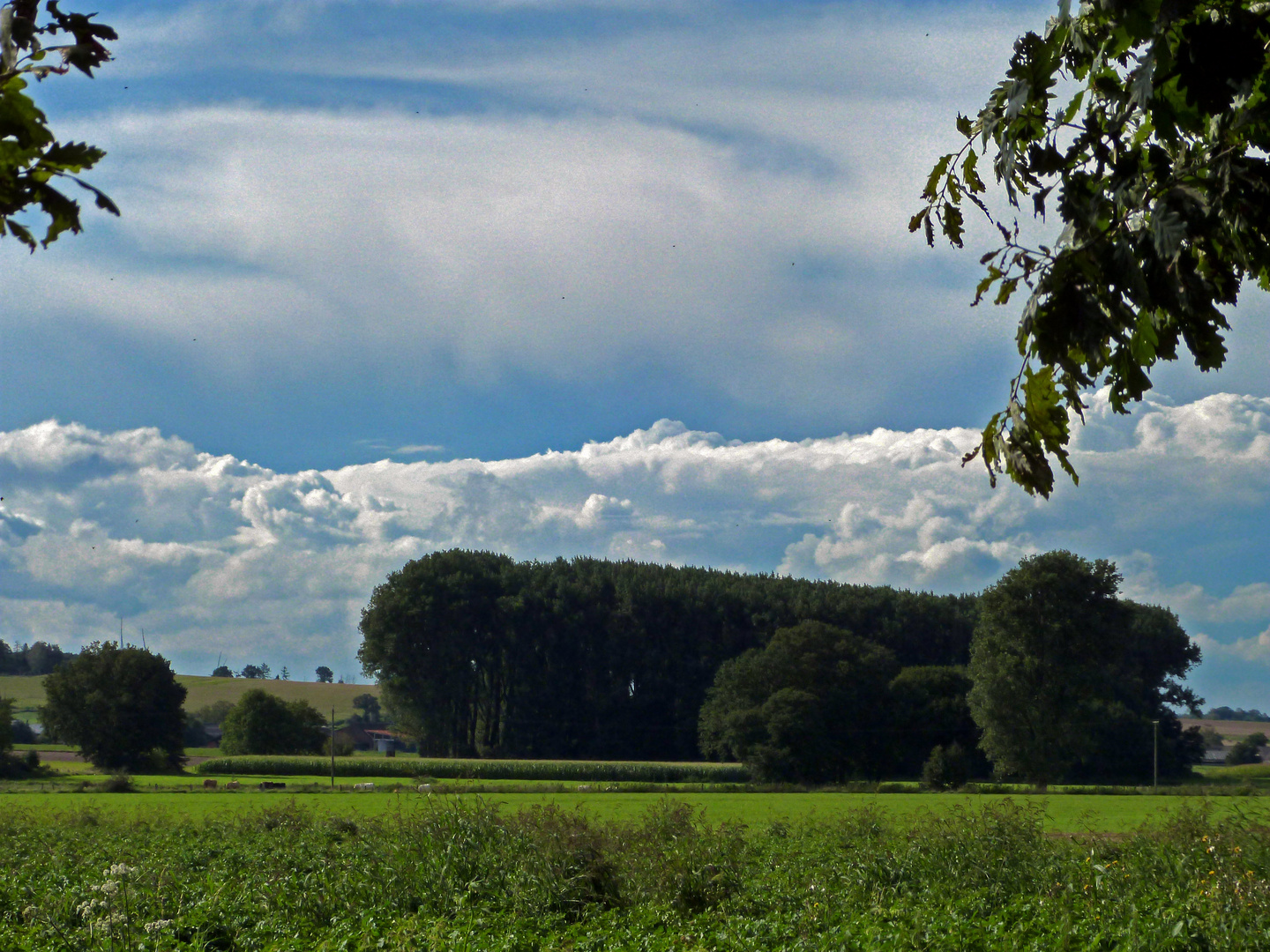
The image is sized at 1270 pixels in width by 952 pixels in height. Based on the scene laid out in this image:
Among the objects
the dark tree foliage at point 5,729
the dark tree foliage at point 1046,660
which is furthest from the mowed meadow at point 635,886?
the dark tree foliage at point 5,729

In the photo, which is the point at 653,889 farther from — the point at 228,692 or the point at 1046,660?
the point at 228,692

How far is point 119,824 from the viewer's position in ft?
76.6

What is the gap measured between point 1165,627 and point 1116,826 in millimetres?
58689

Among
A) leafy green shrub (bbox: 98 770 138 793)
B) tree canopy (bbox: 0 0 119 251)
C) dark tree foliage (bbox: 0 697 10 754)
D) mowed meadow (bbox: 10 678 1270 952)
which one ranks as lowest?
leafy green shrub (bbox: 98 770 138 793)

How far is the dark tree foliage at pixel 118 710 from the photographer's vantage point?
7231 centimetres

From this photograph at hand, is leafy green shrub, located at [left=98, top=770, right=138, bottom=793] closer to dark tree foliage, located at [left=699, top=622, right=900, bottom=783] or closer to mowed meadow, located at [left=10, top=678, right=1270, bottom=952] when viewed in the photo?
dark tree foliage, located at [left=699, top=622, right=900, bottom=783]

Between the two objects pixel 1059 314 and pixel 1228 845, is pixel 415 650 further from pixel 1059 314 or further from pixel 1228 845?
pixel 1059 314

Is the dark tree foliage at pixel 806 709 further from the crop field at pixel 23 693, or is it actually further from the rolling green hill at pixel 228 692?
the crop field at pixel 23 693

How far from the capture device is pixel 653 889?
1398cm

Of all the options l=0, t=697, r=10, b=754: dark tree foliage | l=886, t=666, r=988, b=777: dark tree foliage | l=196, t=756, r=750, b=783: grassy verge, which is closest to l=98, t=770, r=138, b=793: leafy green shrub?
l=196, t=756, r=750, b=783: grassy verge

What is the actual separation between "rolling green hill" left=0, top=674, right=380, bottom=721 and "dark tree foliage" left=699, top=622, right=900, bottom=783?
5893cm

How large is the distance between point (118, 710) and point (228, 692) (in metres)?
58.4

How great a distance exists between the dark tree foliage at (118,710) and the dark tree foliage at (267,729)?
5151 mm

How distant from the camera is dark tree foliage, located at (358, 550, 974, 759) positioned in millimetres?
76750
